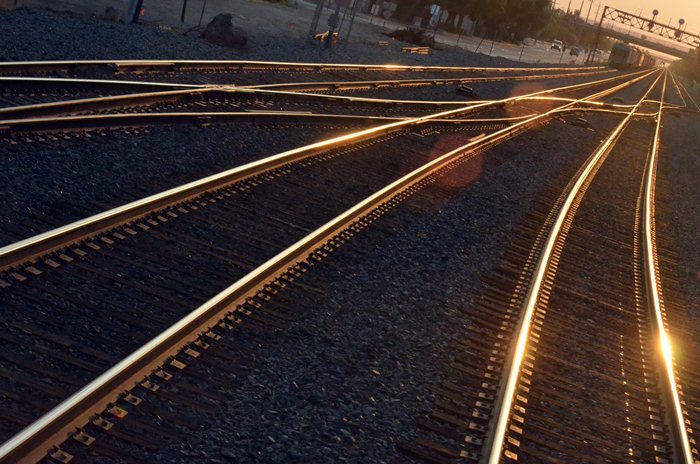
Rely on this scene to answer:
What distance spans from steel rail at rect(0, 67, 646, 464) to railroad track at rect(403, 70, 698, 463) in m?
1.71

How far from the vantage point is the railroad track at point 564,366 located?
21.2 ft

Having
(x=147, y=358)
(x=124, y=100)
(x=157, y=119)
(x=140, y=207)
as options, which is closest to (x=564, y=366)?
(x=147, y=358)

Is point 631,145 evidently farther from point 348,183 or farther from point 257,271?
point 257,271

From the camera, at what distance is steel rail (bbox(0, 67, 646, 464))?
15.8ft

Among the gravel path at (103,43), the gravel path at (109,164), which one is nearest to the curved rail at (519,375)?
the gravel path at (109,164)

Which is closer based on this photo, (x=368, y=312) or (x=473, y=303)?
(x=368, y=312)

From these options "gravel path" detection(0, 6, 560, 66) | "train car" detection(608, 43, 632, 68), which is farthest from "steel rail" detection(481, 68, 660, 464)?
"train car" detection(608, 43, 632, 68)

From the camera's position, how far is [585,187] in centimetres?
1650

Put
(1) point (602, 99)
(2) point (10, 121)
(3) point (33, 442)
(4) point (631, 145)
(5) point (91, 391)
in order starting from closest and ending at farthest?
(3) point (33, 442) < (5) point (91, 391) < (2) point (10, 121) < (4) point (631, 145) < (1) point (602, 99)

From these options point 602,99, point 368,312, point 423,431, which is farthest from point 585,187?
point 602,99

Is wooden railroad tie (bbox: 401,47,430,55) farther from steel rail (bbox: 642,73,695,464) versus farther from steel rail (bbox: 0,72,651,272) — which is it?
steel rail (bbox: 0,72,651,272)

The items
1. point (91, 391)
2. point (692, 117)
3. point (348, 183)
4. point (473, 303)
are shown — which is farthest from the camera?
point (692, 117)

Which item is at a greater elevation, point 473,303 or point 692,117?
point 692,117

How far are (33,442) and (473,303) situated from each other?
4.92 meters
